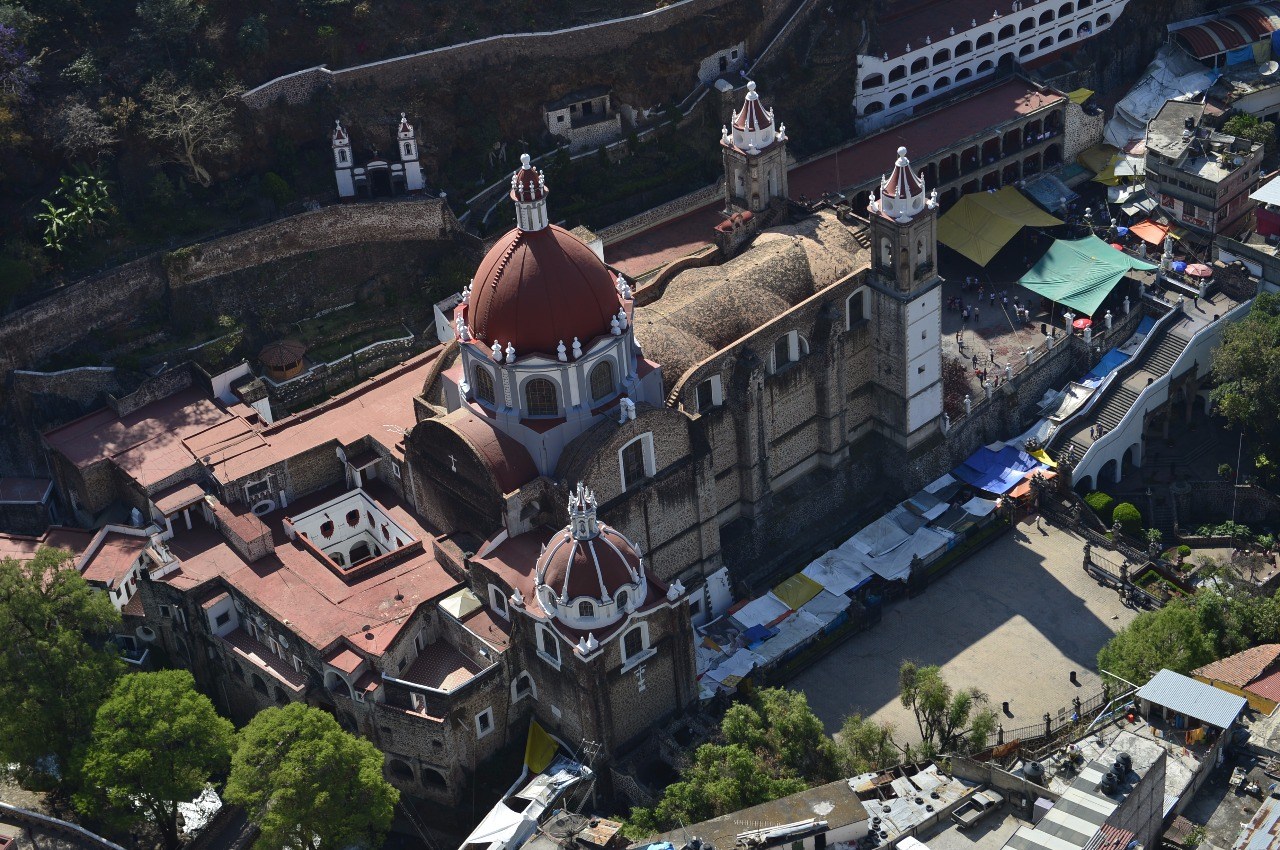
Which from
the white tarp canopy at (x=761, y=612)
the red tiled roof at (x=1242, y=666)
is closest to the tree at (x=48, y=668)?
the white tarp canopy at (x=761, y=612)

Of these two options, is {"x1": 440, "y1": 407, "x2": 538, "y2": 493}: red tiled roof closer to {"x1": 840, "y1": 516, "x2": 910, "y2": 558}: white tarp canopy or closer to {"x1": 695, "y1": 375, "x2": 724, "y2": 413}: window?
{"x1": 695, "y1": 375, "x2": 724, "y2": 413}: window

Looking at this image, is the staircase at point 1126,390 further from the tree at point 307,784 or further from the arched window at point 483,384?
the tree at point 307,784

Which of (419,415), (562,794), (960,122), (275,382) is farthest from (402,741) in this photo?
(960,122)

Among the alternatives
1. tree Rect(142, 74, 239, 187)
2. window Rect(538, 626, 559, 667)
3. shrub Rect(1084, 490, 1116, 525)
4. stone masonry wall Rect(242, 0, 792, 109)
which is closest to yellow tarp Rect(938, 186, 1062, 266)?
stone masonry wall Rect(242, 0, 792, 109)

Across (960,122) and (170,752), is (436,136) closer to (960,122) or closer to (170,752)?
(960,122)

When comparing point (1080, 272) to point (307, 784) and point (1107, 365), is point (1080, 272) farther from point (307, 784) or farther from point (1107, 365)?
point (307, 784)

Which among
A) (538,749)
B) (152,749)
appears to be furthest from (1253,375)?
(152,749)
